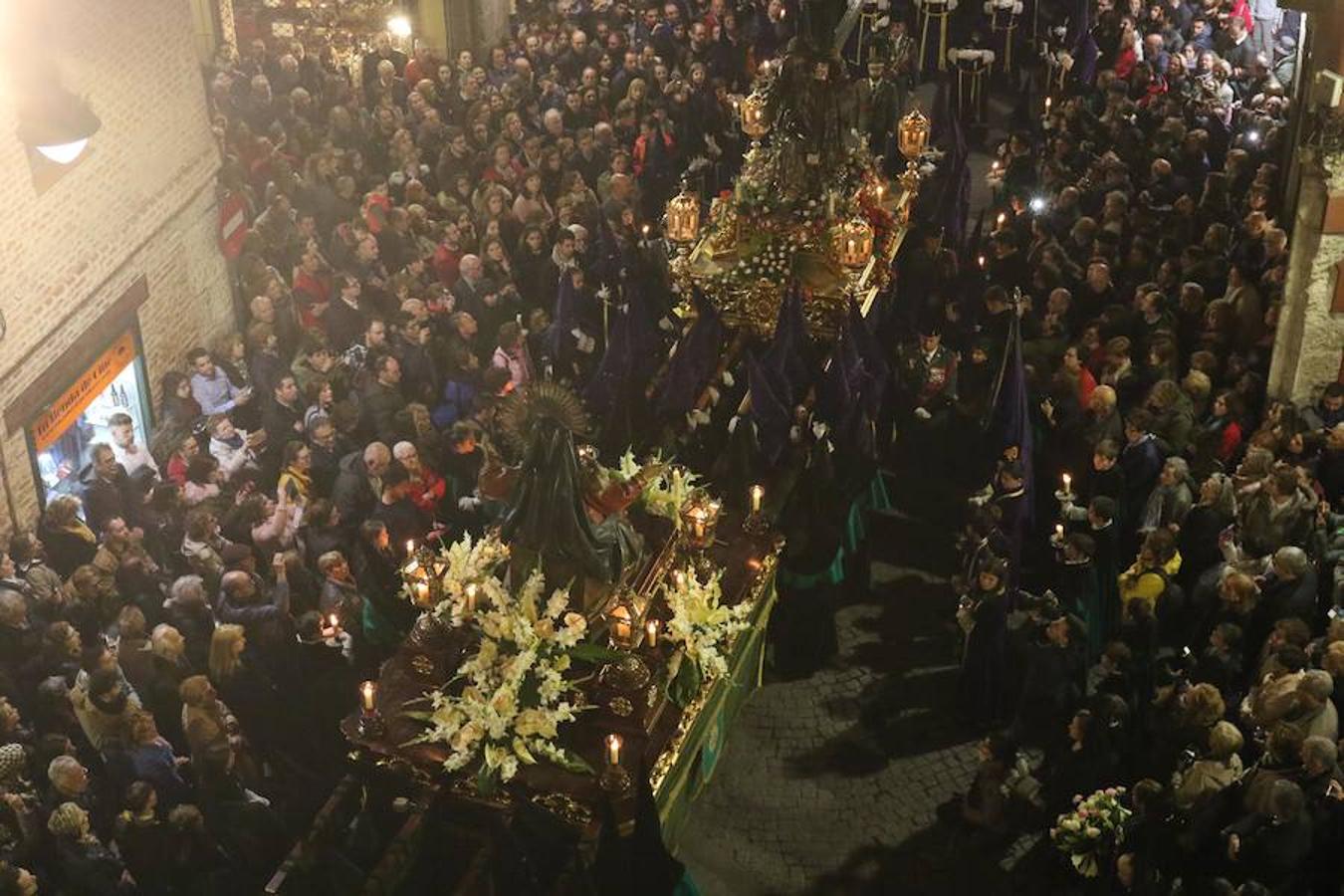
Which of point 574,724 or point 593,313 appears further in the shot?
point 593,313

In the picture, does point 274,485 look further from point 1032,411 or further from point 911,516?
point 1032,411

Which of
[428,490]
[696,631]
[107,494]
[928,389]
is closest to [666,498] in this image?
[696,631]

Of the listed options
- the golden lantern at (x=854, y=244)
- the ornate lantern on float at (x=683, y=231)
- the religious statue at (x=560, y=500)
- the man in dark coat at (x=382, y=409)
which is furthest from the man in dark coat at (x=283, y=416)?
the golden lantern at (x=854, y=244)

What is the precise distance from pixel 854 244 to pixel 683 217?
6.23ft

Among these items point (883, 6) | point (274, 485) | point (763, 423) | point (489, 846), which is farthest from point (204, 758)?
point (883, 6)

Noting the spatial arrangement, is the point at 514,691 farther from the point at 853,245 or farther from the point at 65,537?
the point at 853,245

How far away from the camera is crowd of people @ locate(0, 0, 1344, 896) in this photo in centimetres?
1025

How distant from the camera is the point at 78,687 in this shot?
35.3 feet

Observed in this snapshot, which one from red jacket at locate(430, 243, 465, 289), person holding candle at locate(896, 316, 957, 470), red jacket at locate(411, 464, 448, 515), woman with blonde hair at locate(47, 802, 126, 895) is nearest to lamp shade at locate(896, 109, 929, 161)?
person holding candle at locate(896, 316, 957, 470)

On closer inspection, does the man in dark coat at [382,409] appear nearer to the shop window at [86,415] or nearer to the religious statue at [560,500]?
the shop window at [86,415]

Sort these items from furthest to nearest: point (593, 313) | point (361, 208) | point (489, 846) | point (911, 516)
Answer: point (361, 208), point (593, 313), point (911, 516), point (489, 846)

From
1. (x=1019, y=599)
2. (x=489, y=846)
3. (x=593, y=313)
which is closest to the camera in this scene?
(x=489, y=846)

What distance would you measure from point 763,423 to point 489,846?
4.96 metres

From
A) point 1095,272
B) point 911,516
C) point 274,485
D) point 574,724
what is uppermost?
point 1095,272
